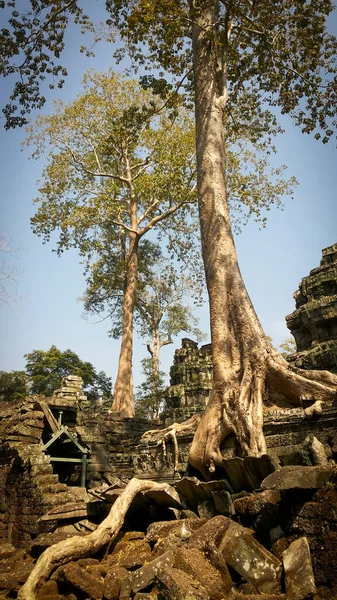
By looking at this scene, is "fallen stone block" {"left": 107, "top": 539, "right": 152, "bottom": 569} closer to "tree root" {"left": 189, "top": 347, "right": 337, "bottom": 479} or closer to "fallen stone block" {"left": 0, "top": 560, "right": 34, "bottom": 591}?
"fallen stone block" {"left": 0, "top": 560, "right": 34, "bottom": 591}

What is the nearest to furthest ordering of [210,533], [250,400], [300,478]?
[300,478] → [210,533] → [250,400]

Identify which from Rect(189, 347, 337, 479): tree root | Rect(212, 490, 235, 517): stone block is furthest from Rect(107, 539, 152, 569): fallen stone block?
Rect(189, 347, 337, 479): tree root

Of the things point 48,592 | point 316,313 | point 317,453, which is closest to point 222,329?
point 317,453

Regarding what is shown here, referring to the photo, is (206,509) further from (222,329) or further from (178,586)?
(222,329)

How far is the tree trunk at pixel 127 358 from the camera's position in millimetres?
15875

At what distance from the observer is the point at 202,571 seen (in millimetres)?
2984

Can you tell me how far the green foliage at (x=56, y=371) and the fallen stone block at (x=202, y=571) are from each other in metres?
30.5

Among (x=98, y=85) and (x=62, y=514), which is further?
(x=98, y=85)

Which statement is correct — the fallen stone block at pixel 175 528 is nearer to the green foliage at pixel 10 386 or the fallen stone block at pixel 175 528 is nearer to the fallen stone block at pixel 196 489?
the fallen stone block at pixel 196 489

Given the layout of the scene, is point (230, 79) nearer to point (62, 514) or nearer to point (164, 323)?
point (62, 514)

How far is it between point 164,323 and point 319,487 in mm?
26928

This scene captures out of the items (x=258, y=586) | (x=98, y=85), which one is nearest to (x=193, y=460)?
(x=258, y=586)

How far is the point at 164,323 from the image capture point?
1177 inches

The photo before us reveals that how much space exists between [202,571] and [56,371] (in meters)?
33.6
